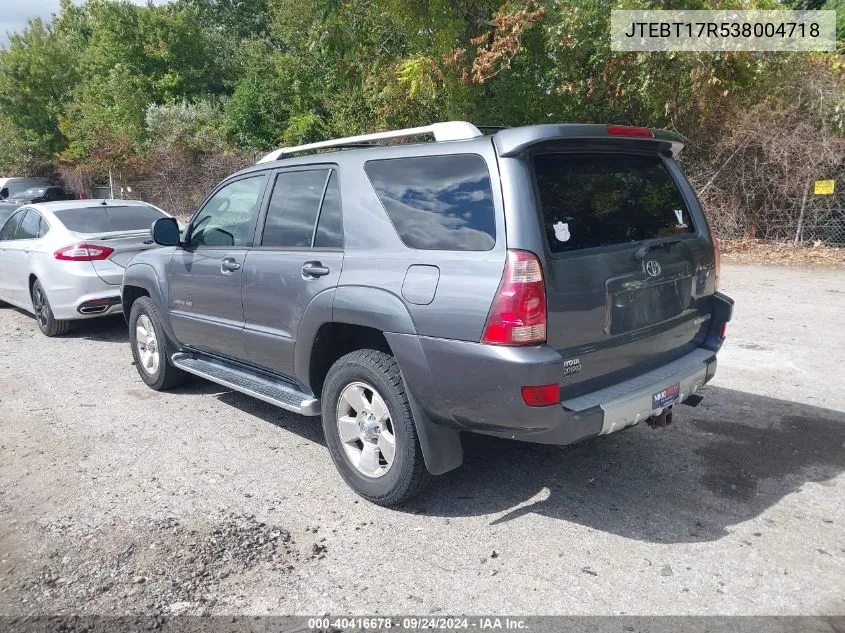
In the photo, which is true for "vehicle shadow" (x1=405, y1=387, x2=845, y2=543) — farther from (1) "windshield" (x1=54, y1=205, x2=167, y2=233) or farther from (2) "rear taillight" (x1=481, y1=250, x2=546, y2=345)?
(1) "windshield" (x1=54, y1=205, x2=167, y2=233)

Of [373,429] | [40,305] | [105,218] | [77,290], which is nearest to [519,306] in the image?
[373,429]

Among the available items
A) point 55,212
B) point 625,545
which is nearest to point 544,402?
point 625,545

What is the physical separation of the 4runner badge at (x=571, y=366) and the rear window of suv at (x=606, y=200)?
535mm

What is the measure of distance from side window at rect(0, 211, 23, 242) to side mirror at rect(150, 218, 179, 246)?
5.08 metres

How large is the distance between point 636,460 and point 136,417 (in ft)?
12.6

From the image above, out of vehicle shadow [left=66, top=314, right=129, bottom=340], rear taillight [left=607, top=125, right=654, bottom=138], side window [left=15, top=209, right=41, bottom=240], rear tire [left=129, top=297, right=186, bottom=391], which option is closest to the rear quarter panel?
rear taillight [left=607, top=125, right=654, bottom=138]

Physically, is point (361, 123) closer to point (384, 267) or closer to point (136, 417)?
point (136, 417)

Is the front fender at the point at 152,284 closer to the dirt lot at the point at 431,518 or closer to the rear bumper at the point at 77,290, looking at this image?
the dirt lot at the point at 431,518

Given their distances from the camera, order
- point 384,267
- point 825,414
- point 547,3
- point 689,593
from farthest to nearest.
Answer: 1. point 547,3
2. point 825,414
3. point 384,267
4. point 689,593

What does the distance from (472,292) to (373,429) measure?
1114 millimetres

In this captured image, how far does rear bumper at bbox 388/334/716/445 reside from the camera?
3150 millimetres

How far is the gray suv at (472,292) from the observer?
10.6 feet

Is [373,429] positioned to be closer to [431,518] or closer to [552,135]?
[431,518]

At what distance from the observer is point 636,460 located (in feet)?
14.5
